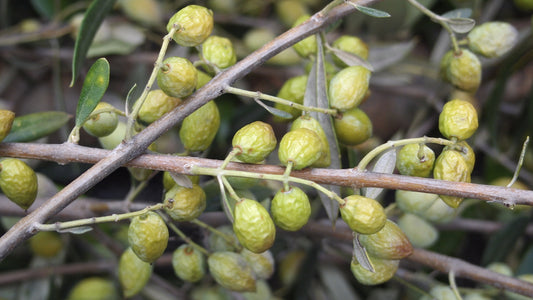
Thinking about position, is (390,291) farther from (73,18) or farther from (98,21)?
(73,18)

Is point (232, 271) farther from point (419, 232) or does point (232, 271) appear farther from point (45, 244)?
point (45, 244)

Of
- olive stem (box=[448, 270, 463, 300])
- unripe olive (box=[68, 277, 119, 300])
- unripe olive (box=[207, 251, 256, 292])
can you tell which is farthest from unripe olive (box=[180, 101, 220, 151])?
unripe olive (box=[68, 277, 119, 300])

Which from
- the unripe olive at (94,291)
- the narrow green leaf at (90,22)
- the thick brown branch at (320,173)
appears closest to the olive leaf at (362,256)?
the thick brown branch at (320,173)

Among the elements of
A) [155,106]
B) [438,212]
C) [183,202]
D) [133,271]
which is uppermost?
[155,106]

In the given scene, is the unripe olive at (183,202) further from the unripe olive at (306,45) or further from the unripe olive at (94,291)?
the unripe olive at (94,291)

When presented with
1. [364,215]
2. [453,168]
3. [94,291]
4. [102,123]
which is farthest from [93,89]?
[94,291]

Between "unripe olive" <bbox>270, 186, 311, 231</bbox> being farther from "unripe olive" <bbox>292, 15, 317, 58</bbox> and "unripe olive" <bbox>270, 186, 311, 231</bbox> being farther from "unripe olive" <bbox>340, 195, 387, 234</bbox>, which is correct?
"unripe olive" <bbox>292, 15, 317, 58</bbox>

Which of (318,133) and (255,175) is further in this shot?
(318,133)
